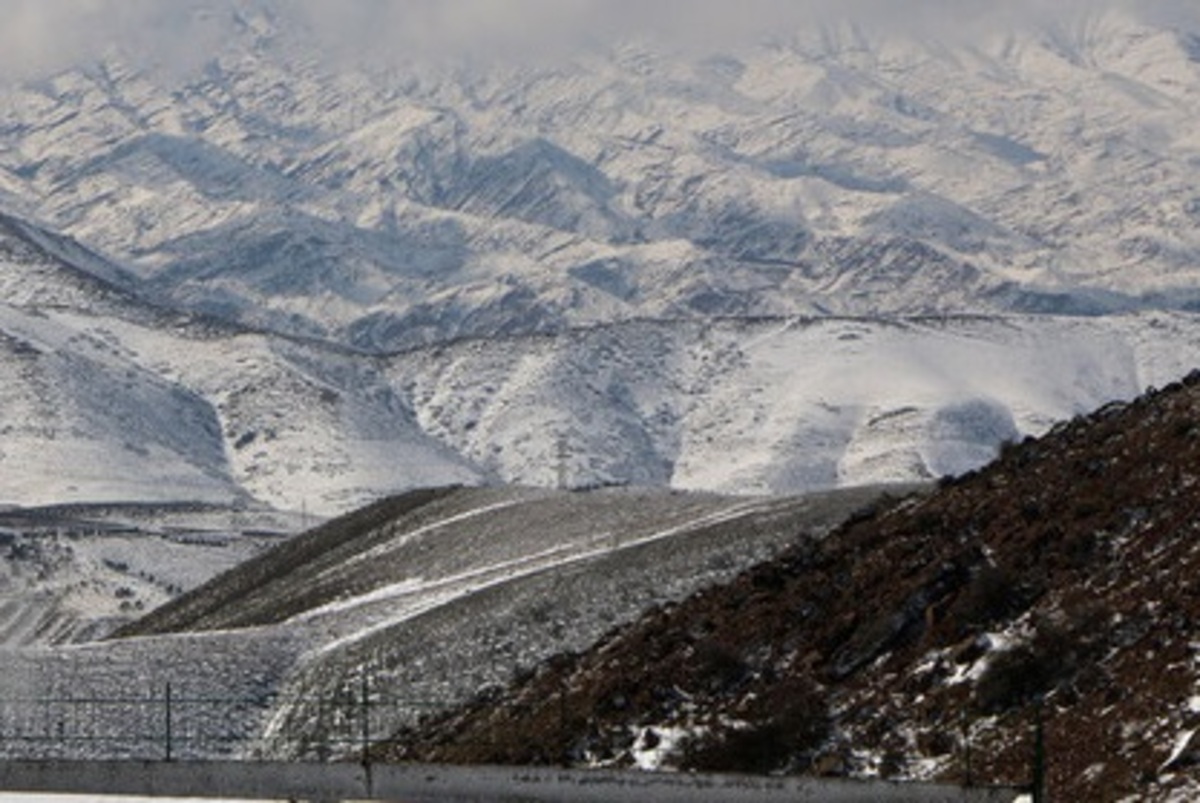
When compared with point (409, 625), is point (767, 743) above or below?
above

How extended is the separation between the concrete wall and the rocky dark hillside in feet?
20.5

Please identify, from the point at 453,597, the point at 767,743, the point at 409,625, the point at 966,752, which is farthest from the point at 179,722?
the point at 966,752

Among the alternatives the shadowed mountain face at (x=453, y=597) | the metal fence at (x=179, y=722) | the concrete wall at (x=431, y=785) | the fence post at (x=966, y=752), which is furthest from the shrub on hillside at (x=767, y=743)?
the metal fence at (x=179, y=722)

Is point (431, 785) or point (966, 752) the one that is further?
point (966, 752)

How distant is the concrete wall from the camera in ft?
128

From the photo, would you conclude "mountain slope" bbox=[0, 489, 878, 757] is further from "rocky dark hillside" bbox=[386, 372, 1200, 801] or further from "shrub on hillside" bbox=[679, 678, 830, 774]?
"shrub on hillside" bbox=[679, 678, 830, 774]

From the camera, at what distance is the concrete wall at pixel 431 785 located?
38906mm

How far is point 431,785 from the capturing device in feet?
131

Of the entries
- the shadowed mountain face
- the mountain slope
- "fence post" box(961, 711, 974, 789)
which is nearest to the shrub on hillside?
"fence post" box(961, 711, 974, 789)

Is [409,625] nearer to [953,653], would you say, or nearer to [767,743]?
[953,653]

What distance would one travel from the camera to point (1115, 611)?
2094 inches

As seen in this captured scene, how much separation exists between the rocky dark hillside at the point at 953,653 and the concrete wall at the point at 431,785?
624 centimetres

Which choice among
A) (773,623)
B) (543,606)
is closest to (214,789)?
(773,623)

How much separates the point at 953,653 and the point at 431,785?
17960 millimetres
